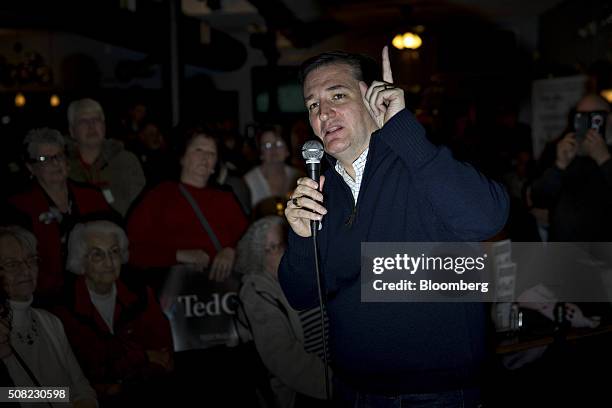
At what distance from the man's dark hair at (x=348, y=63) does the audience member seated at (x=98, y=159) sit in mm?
2378

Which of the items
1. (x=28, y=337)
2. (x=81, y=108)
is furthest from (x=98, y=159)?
(x=28, y=337)

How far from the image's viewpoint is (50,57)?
12.1 m

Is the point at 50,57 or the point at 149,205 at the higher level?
the point at 50,57

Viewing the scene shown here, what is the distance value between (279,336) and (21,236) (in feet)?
4.10

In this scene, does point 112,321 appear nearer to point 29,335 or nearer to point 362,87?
point 29,335

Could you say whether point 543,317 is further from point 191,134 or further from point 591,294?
point 191,134

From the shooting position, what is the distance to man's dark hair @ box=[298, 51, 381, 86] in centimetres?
177

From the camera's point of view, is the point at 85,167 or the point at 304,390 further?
the point at 85,167

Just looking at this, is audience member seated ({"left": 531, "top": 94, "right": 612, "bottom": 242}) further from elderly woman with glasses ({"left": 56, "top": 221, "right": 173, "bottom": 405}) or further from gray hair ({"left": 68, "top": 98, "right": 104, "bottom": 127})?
gray hair ({"left": 68, "top": 98, "right": 104, "bottom": 127})

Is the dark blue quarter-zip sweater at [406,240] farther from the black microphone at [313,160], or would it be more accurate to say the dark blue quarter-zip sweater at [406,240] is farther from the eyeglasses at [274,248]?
the eyeglasses at [274,248]

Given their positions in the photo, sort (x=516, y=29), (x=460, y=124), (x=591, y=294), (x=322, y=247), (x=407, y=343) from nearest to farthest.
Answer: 1. (x=407, y=343)
2. (x=322, y=247)
3. (x=591, y=294)
4. (x=460, y=124)
5. (x=516, y=29)

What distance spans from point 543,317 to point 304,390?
1.40m

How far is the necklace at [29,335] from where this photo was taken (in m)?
2.48

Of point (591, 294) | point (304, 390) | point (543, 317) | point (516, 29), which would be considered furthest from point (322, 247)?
point (516, 29)
